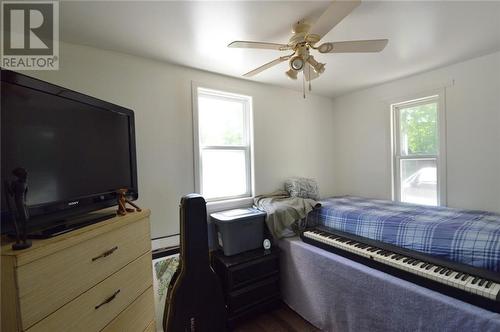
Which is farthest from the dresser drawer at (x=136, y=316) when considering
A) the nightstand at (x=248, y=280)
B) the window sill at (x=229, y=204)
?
the window sill at (x=229, y=204)

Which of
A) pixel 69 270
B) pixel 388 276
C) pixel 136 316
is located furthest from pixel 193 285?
pixel 388 276

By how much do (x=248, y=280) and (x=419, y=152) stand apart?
2522mm

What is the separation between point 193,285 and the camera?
146 cm

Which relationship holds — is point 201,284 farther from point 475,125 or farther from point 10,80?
point 475,125

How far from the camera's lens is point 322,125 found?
10.9 ft

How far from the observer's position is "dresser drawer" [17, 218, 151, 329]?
2.25 feet

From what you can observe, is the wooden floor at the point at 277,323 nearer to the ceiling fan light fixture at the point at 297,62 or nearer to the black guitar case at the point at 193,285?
the black guitar case at the point at 193,285

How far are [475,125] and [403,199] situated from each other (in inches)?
42.7

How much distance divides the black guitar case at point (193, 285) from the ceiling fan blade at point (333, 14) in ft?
4.42

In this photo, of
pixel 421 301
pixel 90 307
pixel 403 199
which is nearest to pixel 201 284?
pixel 90 307

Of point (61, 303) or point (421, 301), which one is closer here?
point (61, 303)

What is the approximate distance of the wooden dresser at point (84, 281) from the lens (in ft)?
2.19

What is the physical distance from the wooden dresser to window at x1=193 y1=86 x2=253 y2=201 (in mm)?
1042

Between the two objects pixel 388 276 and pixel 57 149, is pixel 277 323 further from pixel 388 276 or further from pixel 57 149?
pixel 57 149
